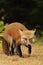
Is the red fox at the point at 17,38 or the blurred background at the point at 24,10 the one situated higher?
the blurred background at the point at 24,10

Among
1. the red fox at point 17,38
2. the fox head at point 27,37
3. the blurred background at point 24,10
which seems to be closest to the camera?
the blurred background at point 24,10

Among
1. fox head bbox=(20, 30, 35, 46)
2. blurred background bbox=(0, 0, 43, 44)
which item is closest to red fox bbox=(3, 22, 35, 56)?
fox head bbox=(20, 30, 35, 46)

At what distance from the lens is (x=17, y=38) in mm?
7289

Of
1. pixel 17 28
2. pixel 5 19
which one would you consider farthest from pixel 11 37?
pixel 5 19

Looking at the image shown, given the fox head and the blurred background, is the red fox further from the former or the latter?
the blurred background

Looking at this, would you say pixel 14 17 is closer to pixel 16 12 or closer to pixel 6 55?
pixel 16 12

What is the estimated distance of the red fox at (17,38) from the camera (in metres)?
6.94

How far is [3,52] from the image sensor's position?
795cm

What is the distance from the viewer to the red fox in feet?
22.8

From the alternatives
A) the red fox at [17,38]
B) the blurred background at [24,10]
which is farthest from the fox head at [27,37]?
the blurred background at [24,10]

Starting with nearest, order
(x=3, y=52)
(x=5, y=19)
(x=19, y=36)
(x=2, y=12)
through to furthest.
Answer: (x=2, y=12) < (x=5, y=19) < (x=19, y=36) < (x=3, y=52)

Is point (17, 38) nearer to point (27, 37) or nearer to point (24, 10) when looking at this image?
point (27, 37)

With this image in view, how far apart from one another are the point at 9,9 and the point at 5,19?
592mm

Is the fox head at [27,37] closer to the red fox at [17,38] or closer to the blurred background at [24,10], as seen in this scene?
the red fox at [17,38]
